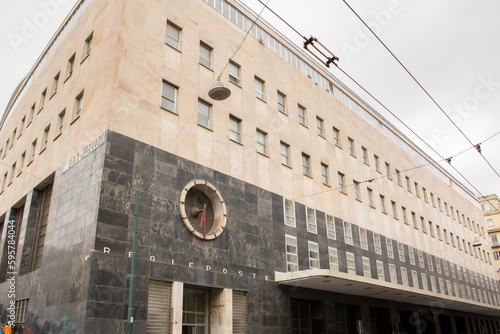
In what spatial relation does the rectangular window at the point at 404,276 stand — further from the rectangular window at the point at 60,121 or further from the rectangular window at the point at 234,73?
the rectangular window at the point at 60,121

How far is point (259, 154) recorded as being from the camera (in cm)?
2648

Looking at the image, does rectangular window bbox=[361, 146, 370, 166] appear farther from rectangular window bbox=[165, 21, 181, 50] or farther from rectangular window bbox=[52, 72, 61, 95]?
rectangular window bbox=[52, 72, 61, 95]

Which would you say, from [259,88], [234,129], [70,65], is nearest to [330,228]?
[234,129]

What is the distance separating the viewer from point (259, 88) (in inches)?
1143

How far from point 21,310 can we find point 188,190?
35.4 ft

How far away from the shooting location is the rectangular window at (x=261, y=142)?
27.1 metres

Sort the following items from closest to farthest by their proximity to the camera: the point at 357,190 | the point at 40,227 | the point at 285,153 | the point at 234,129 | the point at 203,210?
the point at 203,210, the point at 40,227, the point at 234,129, the point at 285,153, the point at 357,190

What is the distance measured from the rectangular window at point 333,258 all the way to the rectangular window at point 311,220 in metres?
2.02

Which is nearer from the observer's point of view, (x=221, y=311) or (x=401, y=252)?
(x=221, y=311)

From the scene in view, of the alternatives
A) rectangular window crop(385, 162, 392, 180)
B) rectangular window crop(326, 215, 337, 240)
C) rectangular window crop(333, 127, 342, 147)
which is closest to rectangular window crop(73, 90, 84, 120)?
rectangular window crop(326, 215, 337, 240)

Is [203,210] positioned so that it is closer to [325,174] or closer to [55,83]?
[325,174]

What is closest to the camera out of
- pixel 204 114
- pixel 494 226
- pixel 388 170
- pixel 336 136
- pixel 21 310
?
pixel 21 310

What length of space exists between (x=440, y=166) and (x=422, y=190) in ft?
39.9

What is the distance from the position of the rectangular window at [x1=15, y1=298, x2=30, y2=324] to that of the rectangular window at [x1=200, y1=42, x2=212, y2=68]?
16010 millimetres
